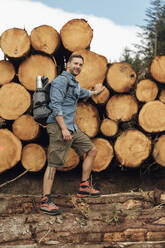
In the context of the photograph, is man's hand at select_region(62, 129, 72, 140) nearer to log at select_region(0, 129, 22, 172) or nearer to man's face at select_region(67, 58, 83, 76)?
man's face at select_region(67, 58, 83, 76)

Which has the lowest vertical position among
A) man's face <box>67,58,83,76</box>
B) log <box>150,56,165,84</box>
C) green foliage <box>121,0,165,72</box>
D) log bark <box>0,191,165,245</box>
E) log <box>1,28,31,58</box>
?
log bark <box>0,191,165,245</box>

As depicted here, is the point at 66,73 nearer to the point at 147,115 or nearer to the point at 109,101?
the point at 109,101

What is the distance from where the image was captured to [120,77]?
3.11 metres

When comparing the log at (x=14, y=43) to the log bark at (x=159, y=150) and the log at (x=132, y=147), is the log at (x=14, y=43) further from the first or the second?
the log bark at (x=159, y=150)

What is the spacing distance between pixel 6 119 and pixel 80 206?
1403 mm

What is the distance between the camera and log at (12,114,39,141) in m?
3.10

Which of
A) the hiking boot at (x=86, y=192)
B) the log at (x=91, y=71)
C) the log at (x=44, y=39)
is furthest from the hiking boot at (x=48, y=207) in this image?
the log at (x=44, y=39)

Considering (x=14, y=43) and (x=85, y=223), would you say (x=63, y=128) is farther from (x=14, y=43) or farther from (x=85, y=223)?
(x=14, y=43)

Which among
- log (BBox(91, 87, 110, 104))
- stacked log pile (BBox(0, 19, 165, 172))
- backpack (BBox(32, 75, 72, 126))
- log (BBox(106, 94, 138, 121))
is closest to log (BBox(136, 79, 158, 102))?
stacked log pile (BBox(0, 19, 165, 172))

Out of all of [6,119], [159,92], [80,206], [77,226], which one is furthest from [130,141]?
[6,119]

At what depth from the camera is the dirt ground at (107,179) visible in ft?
11.3

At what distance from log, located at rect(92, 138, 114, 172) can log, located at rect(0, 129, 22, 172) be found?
0.99 m


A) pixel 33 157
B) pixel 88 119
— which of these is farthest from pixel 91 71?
pixel 33 157

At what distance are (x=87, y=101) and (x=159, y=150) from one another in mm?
1133
